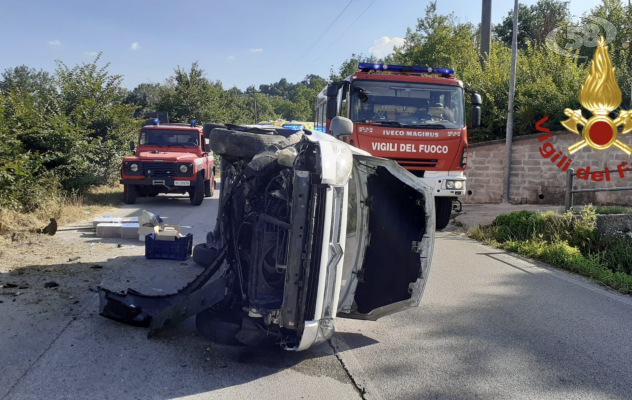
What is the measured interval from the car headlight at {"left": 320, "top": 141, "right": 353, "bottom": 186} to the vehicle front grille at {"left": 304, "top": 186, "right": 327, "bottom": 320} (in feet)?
0.32

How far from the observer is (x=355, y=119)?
9.42m

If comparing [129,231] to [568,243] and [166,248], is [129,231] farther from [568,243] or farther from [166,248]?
[568,243]

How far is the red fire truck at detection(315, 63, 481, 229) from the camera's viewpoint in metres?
9.38

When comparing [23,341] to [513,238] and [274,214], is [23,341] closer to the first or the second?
[274,214]

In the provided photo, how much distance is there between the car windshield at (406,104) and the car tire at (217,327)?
5829 mm

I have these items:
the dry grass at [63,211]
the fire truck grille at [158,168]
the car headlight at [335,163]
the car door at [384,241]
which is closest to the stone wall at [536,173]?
the fire truck grille at [158,168]

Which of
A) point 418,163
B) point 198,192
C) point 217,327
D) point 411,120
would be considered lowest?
point 217,327

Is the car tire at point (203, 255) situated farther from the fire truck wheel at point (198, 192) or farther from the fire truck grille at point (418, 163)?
the fire truck wheel at point (198, 192)

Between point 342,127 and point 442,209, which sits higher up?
point 342,127

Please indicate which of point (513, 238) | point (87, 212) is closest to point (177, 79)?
point (87, 212)

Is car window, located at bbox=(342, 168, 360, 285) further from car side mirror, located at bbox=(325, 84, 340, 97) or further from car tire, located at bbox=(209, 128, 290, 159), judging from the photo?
car side mirror, located at bbox=(325, 84, 340, 97)

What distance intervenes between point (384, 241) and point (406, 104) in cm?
533

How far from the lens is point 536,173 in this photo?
1464 centimetres

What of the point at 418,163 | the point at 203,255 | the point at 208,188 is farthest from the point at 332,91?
the point at 208,188
